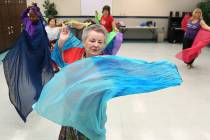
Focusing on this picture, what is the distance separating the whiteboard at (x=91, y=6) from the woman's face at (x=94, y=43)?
26.2ft

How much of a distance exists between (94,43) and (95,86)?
0.37 meters

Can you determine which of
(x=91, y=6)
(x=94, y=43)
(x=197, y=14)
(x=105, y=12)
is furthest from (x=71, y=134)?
(x=91, y=6)

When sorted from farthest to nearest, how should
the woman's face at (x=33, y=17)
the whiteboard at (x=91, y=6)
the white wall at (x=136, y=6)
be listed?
the white wall at (x=136, y=6) → the whiteboard at (x=91, y=6) → the woman's face at (x=33, y=17)

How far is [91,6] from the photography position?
31.3ft

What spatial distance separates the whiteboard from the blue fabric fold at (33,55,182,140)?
8.23m

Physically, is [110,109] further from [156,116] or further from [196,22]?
[196,22]

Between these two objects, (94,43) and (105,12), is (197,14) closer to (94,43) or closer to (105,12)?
(105,12)

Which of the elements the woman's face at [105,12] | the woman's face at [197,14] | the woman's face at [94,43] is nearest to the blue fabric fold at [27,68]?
the woman's face at [94,43]

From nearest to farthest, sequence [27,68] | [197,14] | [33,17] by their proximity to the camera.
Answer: [27,68], [33,17], [197,14]

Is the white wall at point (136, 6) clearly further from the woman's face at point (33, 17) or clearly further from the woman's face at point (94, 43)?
the woman's face at point (94, 43)

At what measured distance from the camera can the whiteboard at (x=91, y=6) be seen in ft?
31.3

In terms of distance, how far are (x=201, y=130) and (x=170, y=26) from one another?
696cm

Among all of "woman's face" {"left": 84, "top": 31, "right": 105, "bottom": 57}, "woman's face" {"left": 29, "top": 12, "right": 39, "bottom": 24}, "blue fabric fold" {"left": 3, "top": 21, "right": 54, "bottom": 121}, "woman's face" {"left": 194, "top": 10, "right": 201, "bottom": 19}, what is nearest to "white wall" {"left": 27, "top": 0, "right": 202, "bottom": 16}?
"woman's face" {"left": 194, "top": 10, "right": 201, "bottom": 19}

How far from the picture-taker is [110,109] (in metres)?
3.66
